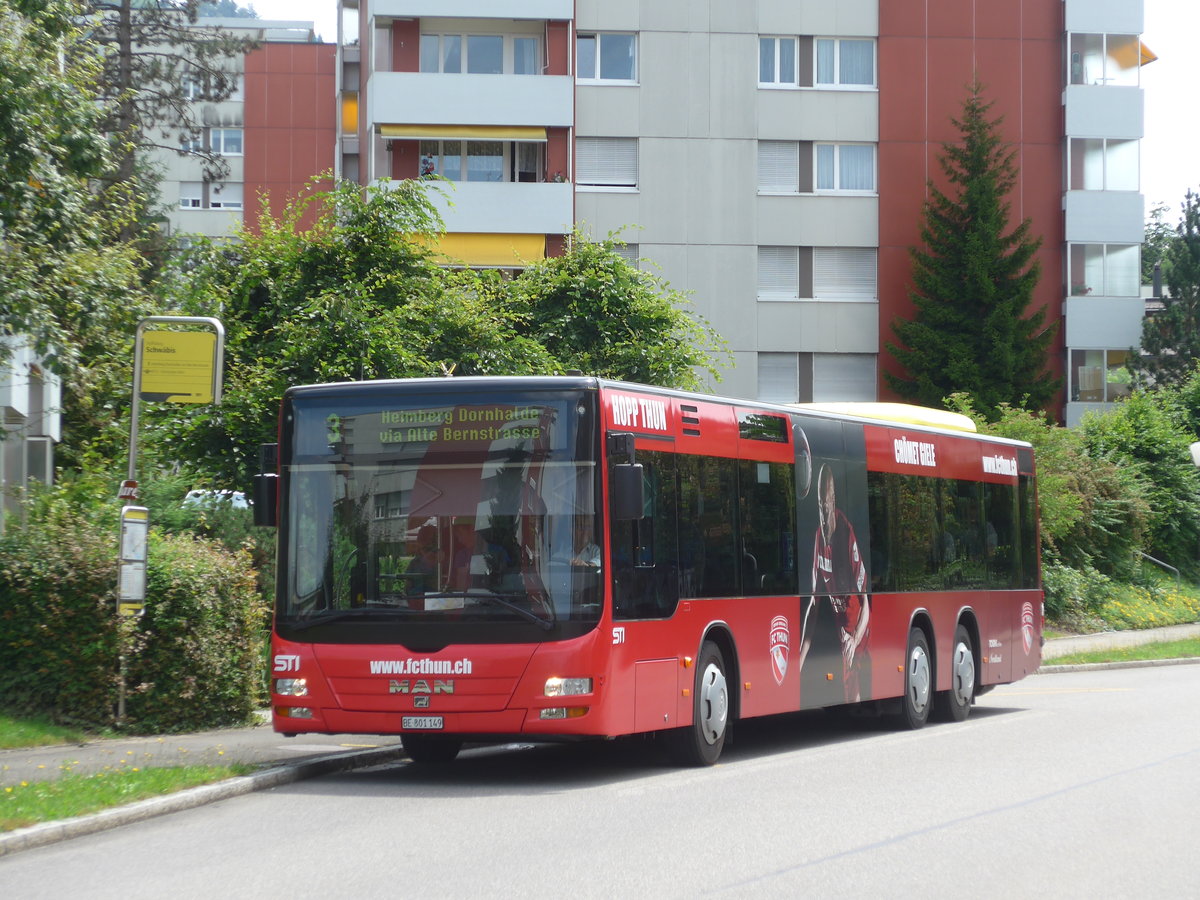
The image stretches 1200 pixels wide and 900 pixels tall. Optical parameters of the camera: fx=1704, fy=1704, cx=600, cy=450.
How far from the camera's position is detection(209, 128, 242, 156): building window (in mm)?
72375

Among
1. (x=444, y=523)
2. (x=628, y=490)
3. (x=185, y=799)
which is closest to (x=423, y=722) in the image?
(x=444, y=523)

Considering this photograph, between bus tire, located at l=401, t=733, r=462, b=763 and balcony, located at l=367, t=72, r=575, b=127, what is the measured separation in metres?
33.5

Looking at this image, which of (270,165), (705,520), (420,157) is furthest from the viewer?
(270,165)

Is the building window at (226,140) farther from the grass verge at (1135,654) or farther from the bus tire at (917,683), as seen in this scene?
the bus tire at (917,683)

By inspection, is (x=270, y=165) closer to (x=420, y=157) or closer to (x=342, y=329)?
(x=420, y=157)

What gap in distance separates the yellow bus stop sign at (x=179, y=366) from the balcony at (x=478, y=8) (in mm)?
32203

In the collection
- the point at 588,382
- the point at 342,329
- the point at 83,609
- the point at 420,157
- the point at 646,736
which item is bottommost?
the point at 646,736

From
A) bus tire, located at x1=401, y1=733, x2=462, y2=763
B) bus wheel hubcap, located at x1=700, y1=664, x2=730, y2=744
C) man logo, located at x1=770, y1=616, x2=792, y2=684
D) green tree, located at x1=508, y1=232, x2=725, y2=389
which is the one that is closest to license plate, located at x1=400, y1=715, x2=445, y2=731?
bus tire, located at x1=401, y1=733, x2=462, y2=763

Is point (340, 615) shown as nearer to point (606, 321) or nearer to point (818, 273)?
point (606, 321)

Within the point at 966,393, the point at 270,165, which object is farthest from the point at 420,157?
the point at 270,165

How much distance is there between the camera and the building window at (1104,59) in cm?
4938

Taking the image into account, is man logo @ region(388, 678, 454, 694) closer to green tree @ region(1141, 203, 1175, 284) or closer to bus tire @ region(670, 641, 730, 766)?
Result: bus tire @ region(670, 641, 730, 766)

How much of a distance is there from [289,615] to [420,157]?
35.4 m

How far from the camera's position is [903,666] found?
17.7 m
